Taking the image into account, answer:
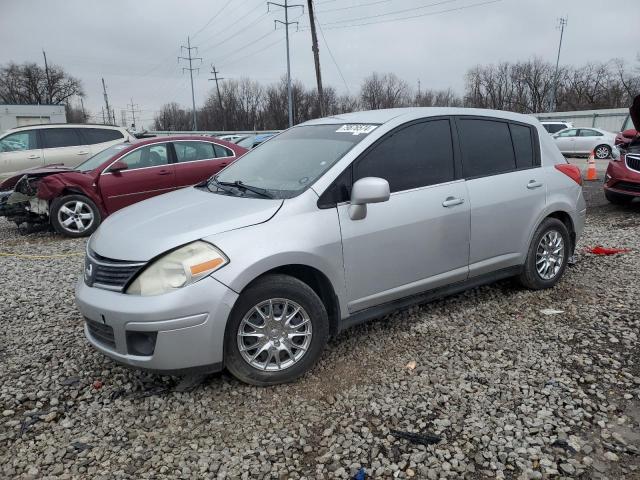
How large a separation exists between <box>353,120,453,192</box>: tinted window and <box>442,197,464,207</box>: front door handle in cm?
17

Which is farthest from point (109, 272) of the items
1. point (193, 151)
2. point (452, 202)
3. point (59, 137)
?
point (59, 137)

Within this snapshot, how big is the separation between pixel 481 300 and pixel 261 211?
2.53 metres

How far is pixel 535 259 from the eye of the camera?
4594mm

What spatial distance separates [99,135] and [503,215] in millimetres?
10287

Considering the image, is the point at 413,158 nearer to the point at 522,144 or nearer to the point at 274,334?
the point at 522,144

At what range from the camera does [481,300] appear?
4.60m

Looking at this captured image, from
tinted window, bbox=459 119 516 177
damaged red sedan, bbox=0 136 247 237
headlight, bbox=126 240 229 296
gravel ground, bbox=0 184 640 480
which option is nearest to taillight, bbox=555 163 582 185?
tinted window, bbox=459 119 516 177

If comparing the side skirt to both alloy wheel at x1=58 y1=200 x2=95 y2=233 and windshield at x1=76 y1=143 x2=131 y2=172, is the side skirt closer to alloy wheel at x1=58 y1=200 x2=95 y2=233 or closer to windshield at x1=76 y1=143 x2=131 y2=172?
alloy wheel at x1=58 y1=200 x2=95 y2=233

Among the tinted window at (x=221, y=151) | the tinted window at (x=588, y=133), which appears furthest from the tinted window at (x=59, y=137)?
the tinted window at (x=588, y=133)

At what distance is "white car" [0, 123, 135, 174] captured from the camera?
11258 mm

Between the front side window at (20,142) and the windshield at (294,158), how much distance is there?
937 centimetres

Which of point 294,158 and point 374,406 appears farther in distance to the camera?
point 294,158

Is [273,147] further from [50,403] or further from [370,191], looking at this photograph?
[50,403]

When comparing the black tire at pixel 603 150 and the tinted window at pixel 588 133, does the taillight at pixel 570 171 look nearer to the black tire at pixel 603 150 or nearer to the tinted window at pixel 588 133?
the black tire at pixel 603 150
